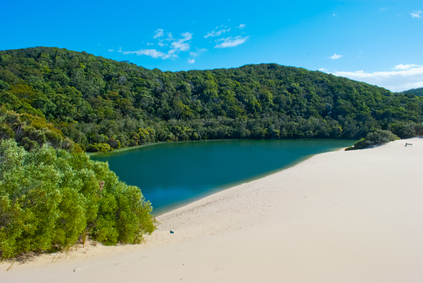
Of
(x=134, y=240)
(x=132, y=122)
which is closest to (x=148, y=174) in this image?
(x=134, y=240)

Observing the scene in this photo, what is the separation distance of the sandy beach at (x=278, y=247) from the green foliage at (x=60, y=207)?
62 centimetres

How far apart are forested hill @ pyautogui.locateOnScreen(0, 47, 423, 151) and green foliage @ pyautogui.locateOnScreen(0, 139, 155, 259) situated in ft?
138

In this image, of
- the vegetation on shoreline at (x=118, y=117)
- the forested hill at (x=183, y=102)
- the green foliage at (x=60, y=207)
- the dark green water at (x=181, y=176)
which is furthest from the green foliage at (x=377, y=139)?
the green foliage at (x=60, y=207)

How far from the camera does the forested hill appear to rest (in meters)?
57.8

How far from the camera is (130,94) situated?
83875 mm

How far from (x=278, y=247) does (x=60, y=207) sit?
7.18 metres

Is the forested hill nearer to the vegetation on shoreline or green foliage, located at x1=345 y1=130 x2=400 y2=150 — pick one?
the vegetation on shoreline

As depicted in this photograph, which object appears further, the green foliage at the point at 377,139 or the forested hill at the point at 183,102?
the forested hill at the point at 183,102

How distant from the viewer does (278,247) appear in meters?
7.80

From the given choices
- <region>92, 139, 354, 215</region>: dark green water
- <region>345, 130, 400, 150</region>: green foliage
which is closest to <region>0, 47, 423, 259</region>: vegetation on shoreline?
<region>345, 130, 400, 150</region>: green foliage

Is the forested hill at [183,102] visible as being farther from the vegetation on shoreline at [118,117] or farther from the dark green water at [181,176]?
the dark green water at [181,176]

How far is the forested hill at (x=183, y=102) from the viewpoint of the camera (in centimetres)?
5784

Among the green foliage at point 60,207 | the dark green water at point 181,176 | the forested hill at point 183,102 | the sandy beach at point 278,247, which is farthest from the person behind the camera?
the forested hill at point 183,102

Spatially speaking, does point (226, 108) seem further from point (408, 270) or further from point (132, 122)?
point (408, 270)
